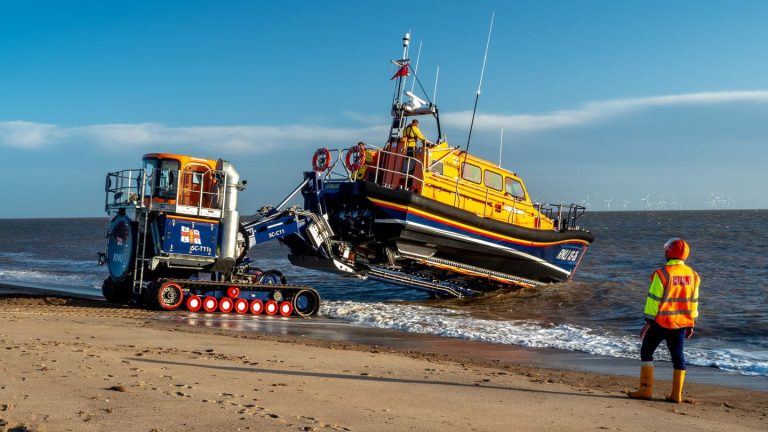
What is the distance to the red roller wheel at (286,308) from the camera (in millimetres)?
15211

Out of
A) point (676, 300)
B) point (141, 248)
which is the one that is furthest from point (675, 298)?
point (141, 248)

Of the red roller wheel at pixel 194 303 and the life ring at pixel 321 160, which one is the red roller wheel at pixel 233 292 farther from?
the life ring at pixel 321 160

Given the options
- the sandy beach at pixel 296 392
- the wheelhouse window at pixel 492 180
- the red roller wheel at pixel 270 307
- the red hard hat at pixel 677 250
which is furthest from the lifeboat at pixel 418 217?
the red hard hat at pixel 677 250

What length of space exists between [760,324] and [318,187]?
951 centimetres

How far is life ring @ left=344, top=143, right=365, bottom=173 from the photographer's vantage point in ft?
55.9

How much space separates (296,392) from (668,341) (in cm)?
365

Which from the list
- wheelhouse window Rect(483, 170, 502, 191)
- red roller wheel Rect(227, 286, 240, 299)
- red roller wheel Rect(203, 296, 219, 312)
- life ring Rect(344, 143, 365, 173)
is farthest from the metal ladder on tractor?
wheelhouse window Rect(483, 170, 502, 191)

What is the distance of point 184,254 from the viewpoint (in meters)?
14.2

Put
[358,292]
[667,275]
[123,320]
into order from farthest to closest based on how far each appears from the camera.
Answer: [358,292] → [123,320] → [667,275]

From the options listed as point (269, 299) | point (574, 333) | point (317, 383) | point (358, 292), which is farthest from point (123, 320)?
point (358, 292)

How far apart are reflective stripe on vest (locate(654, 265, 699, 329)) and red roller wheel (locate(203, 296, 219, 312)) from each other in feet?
30.9

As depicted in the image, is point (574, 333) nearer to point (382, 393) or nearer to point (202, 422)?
point (382, 393)

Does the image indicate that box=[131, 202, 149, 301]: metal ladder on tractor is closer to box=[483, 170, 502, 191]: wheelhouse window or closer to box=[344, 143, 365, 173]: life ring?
box=[344, 143, 365, 173]: life ring

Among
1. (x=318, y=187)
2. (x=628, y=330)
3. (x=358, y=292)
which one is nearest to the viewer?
(x=628, y=330)
